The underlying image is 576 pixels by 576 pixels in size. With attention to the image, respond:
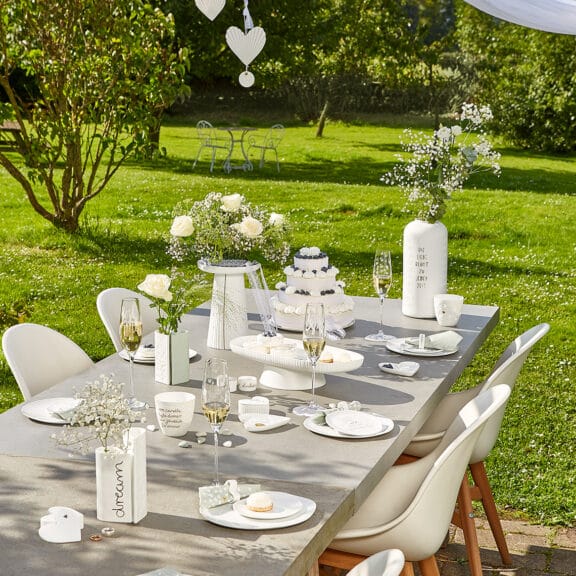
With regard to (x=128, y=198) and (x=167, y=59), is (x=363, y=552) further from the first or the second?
(x=128, y=198)

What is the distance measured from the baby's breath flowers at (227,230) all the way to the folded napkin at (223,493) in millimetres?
1374

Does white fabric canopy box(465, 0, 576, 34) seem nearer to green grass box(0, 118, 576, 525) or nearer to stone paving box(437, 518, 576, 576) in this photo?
green grass box(0, 118, 576, 525)

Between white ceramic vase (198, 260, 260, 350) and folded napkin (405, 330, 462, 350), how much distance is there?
670mm

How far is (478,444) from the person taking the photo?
3.66 metres

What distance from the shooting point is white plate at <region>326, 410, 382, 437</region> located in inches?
111

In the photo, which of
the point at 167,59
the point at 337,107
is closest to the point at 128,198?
the point at 167,59

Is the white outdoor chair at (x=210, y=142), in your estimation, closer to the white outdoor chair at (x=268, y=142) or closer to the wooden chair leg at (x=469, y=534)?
the white outdoor chair at (x=268, y=142)

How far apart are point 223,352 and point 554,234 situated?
7461mm

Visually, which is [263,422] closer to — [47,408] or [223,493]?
[223,493]

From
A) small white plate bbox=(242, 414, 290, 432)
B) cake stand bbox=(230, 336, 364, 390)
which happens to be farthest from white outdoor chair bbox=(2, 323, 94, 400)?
small white plate bbox=(242, 414, 290, 432)

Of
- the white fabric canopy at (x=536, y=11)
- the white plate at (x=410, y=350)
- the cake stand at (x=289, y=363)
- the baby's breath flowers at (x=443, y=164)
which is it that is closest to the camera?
the cake stand at (x=289, y=363)

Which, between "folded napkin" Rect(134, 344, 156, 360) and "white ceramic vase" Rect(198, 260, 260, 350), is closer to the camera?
"folded napkin" Rect(134, 344, 156, 360)

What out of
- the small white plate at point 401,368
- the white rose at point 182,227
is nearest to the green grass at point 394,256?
the white rose at point 182,227

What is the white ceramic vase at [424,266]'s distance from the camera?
4.22 metres
